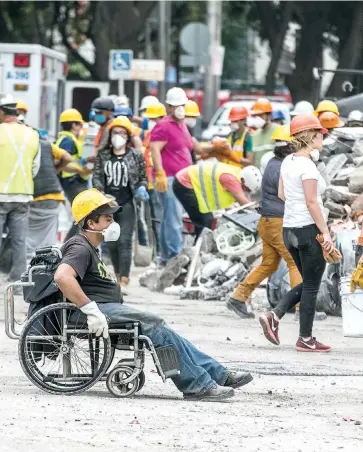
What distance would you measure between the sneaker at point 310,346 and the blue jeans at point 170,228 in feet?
15.9

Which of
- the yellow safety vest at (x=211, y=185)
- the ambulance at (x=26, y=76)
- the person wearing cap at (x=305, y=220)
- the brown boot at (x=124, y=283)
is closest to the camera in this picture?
the person wearing cap at (x=305, y=220)

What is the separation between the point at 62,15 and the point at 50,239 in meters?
34.0

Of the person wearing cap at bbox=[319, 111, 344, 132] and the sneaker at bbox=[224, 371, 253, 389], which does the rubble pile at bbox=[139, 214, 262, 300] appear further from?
the sneaker at bbox=[224, 371, 253, 389]

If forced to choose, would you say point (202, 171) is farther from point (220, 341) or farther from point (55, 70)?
point (55, 70)

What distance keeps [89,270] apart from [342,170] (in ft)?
23.3

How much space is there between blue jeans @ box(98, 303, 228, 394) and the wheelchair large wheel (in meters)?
0.18

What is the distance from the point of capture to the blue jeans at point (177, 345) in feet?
28.0

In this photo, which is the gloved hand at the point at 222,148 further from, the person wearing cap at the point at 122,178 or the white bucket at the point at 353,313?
the white bucket at the point at 353,313

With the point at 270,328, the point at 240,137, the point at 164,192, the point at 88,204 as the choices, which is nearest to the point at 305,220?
the point at 270,328

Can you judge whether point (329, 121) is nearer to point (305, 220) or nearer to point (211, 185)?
point (211, 185)

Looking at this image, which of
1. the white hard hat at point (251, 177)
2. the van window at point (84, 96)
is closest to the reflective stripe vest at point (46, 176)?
the white hard hat at point (251, 177)

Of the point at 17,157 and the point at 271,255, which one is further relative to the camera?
the point at 17,157

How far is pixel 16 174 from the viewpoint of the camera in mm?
13898

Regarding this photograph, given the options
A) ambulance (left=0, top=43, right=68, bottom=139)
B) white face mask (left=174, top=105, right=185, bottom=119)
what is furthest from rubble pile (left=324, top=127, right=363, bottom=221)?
ambulance (left=0, top=43, right=68, bottom=139)
